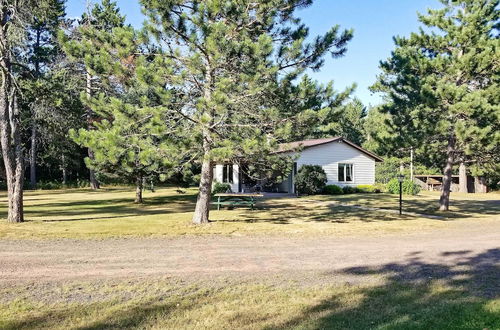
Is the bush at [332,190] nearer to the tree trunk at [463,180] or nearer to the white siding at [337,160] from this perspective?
the white siding at [337,160]

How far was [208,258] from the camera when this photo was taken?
822 centimetres

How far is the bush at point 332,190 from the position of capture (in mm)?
27369

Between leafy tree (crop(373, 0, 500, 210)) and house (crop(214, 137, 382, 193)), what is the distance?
974cm

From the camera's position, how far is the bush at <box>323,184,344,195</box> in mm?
27369

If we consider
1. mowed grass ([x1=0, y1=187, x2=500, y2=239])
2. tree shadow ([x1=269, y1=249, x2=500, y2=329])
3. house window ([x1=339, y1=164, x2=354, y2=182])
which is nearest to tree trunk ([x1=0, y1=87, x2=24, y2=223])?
mowed grass ([x1=0, y1=187, x2=500, y2=239])

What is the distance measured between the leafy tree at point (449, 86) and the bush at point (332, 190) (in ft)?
30.4

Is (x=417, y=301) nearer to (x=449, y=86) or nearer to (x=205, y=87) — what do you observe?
(x=205, y=87)

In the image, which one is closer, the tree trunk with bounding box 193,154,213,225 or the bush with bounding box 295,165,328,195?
the tree trunk with bounding box 193,154,213,225

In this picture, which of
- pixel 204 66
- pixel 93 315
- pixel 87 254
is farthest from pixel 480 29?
pixel 93 315

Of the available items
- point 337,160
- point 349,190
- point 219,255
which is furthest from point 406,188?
point 219,255

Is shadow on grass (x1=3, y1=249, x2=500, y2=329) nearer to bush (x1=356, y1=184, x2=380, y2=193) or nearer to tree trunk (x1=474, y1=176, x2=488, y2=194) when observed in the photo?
bush (x1=356, y1=184, x2=380, y2=193)

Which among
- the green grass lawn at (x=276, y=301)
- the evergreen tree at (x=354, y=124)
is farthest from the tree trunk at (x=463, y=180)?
the green grass lawn at (x=276, y=301)

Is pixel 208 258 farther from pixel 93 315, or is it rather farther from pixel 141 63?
pixel 141 63

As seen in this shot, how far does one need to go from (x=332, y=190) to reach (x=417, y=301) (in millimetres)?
22138
